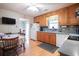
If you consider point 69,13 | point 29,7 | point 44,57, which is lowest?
point 44,57

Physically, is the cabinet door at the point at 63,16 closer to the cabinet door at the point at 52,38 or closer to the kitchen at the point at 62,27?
the kitchen at the point at 62,27

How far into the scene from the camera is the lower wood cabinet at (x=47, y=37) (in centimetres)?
152

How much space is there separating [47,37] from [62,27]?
1.17ft

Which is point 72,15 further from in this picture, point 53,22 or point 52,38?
point 52,38

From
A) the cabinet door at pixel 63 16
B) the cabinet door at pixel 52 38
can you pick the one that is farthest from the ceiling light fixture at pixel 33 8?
the cabinet door at pixel 52 38

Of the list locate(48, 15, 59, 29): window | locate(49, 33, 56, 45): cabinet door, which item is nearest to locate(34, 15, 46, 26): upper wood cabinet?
locate(48, 15, 59, 29): window

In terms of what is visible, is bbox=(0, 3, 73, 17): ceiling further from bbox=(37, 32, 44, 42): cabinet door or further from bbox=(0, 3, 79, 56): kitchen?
bbox=(37, 32, 44, 42): cabinet door

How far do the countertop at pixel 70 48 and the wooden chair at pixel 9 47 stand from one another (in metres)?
0.83

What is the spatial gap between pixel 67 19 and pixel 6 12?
1.09 m

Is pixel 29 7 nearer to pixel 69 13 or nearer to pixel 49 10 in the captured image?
pixel 49 10

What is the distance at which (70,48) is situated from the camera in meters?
1.33

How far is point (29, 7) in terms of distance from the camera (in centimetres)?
141

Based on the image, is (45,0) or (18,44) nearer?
(45,0)

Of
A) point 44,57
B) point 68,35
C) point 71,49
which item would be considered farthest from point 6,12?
point 71,49
